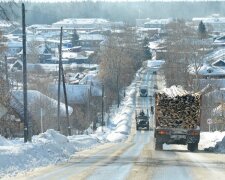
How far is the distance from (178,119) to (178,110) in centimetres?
46

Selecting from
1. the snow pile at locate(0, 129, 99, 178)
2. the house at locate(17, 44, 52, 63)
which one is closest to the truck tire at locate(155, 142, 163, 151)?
the snow pile at locate(0, 129, 99, 178)

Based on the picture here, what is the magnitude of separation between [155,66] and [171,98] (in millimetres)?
130511

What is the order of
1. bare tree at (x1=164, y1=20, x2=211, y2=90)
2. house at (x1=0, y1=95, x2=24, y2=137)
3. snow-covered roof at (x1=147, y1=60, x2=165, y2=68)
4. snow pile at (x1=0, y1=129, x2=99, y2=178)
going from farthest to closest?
snow-covered roof at (x1=147, y1=60, x2=165, y2=68) → bare tree at (x1=164, y1=20, x2=211, y2=90) → house at (x1=0, y1=95, x2=24, y2=137) → snow pile at (x1=0, y1=129, x2=99, y2=178)

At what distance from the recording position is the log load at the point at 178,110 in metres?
29.4

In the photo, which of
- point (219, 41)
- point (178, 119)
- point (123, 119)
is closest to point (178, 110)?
point (178, 119)

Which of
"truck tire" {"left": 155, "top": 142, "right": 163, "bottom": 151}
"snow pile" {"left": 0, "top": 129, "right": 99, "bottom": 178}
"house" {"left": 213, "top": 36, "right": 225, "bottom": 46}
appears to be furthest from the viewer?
"house" {"left": 213, "top": 36, "right": 225, "bottom": 46}

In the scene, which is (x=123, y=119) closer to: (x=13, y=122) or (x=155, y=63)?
(x=13, y=122)

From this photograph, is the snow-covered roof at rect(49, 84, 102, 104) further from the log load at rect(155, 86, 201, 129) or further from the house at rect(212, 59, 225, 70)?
the log load at rect(155, 86, 201, 129)

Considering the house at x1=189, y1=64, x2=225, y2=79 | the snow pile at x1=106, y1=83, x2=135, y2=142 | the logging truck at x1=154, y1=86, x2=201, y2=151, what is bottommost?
the snow pile at x1=106, y1=83, x2=135, y2=142

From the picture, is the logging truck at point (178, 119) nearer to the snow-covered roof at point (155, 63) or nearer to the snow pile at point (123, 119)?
the snow pile at point (123, 119)

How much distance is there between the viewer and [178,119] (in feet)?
96.5

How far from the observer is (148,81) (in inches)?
5197

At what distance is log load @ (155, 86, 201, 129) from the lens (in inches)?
1156

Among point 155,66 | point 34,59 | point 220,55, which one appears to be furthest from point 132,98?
point 34,59
